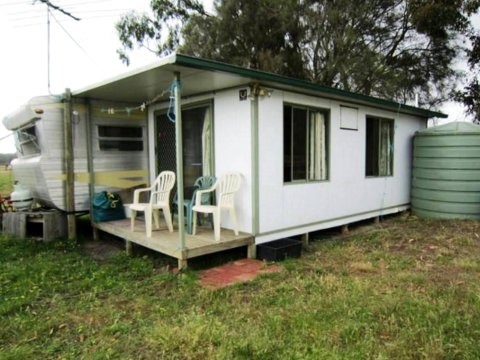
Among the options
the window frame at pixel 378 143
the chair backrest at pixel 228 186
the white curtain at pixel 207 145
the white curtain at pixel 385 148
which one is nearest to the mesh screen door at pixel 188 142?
the white curtain at pixel 207 145

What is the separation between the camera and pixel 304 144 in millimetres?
5391

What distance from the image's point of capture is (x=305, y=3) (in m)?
10.6

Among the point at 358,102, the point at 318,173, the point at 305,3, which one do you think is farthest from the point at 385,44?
the point at 318,173

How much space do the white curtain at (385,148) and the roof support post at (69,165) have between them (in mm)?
5615

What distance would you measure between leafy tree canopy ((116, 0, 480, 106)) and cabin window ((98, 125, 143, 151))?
587 centimetres

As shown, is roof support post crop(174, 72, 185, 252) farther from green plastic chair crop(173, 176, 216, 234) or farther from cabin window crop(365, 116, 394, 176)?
cabin window crop(365, 116, 394, 176)

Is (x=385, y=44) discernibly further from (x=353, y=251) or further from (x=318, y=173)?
(x=353, y=251)

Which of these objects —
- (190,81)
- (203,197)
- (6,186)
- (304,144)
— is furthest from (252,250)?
(6,186)

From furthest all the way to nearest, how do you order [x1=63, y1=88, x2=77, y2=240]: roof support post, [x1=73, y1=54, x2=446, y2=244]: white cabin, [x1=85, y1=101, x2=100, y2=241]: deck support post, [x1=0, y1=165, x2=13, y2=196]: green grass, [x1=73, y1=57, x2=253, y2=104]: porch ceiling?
[x1=0, y1=165, x2=13, y2=196]: green grass, [x1=85, y1=101, x2=100, y2=241]: deck support post, [x1=63, y1=88, x2=77, y2=240]: roof support post, [x1=73, y1=54, x2=446, y2=244]: white cabin, [x1=73, y1=57, x2=253, y2=104]: porch ceiling

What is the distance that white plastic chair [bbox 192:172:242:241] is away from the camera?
4492 millimetres

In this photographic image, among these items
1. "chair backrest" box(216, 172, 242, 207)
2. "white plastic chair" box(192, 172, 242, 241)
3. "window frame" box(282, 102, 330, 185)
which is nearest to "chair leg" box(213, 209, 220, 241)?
"white plastic chair" box(192, 172, 242, 241)

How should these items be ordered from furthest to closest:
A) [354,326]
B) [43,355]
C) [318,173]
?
[318,173] < [354,326] < [43,355]

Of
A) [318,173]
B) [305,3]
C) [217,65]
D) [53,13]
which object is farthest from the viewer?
[305,3]

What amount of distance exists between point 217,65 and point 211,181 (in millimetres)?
1875
